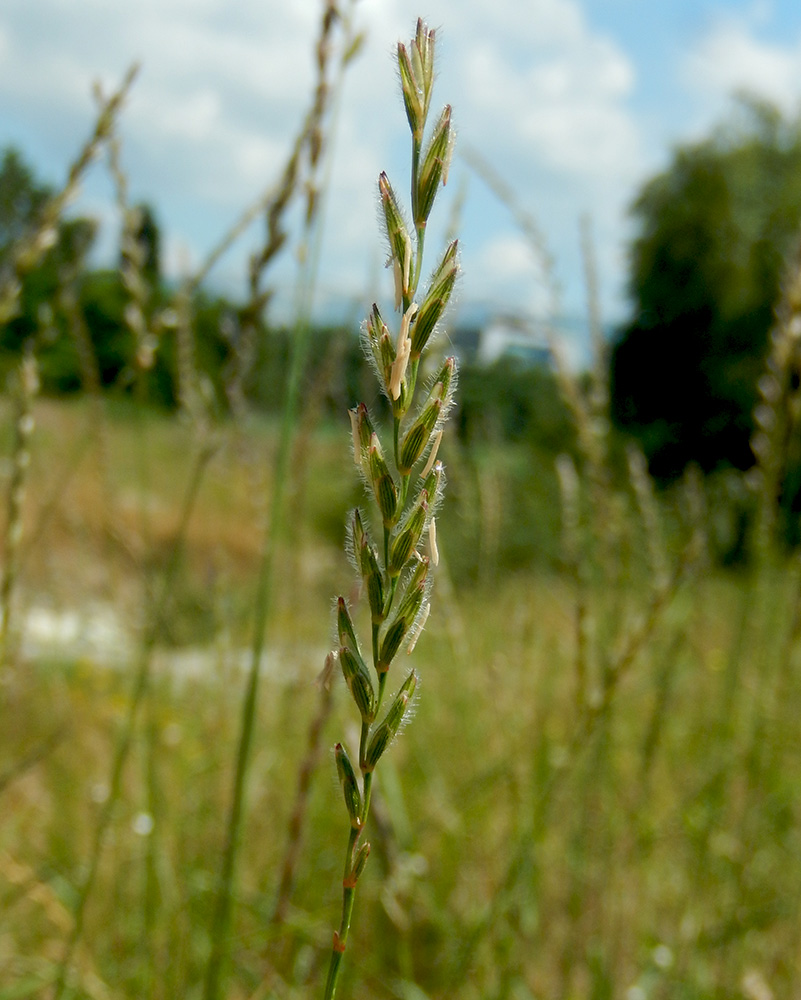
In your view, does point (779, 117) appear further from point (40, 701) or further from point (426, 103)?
point (426, 103)

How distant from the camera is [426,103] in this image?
360mm

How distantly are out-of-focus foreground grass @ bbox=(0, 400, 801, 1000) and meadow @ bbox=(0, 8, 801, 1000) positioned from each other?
0.01m

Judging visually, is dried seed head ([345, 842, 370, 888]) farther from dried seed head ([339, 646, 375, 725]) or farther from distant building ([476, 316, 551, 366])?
distant building ([476, 316, 551, 366])

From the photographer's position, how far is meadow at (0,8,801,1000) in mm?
860

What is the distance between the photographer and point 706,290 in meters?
13.7

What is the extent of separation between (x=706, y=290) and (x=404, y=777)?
1273cm

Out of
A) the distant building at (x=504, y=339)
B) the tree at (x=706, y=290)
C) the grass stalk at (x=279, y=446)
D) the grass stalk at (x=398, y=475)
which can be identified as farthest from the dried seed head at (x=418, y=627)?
the tree at (x=706, y=290)

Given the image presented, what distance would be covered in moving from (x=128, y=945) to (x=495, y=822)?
75 cm

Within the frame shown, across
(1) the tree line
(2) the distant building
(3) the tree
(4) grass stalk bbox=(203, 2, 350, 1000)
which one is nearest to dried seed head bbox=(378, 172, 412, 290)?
(4) grass stalk bbox=(203, 2, 350, 1000)

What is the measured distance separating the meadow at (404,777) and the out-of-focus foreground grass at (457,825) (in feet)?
0.03

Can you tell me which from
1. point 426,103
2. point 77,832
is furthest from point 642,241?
point 426,103

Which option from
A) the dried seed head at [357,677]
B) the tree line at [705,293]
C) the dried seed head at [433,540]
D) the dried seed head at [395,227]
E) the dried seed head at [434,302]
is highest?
the tree line at [705,293]

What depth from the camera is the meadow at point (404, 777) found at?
0.86 m

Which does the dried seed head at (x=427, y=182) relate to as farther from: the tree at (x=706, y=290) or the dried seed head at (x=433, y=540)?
the tree at (x=706, y=290)
